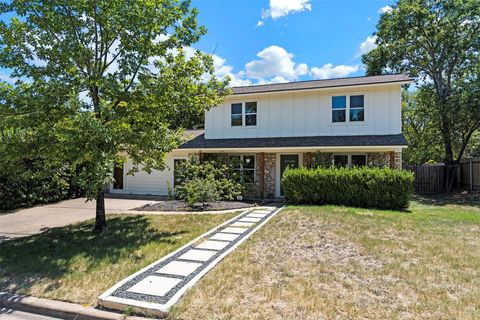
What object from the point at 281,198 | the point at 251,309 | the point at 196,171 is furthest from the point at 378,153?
the point at 251,309

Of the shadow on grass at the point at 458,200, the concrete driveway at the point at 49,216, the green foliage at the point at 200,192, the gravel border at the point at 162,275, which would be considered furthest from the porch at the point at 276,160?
the gravel border at the point at 162,275

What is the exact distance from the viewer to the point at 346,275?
16.3 ft

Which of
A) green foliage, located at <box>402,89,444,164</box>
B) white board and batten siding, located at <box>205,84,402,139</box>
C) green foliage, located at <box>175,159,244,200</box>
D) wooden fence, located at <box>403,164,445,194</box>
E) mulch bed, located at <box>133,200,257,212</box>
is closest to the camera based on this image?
mulch bed, located at <box>133,200,257,212</box>

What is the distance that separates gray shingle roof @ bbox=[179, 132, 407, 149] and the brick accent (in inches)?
32.3

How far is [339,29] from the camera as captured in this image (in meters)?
14.9

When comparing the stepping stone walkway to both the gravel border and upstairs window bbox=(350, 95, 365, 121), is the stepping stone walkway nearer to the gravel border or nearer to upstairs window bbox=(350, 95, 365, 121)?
the gravel border

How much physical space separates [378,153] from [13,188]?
51.3 ft

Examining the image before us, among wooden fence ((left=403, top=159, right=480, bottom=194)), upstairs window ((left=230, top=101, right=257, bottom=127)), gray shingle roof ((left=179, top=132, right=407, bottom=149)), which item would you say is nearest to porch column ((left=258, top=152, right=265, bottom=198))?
gray shingle roof ((left=179, top=132, right=407, bottom=149))

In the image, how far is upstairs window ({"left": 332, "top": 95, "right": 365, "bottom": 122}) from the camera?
1395 centimetres

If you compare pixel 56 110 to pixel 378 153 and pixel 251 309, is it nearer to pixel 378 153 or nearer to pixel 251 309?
pixel 251 309

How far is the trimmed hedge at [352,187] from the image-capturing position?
1094 cm

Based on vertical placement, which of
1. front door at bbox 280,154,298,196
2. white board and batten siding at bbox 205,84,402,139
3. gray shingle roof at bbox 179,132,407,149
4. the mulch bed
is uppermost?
white board and batten siding at bbox 205,84,402,139

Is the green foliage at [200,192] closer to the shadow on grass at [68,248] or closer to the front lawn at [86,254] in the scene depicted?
the front lawn at [86,254]

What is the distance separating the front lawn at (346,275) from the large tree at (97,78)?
3508 mm
